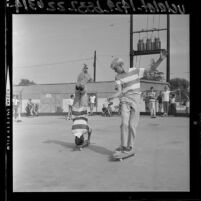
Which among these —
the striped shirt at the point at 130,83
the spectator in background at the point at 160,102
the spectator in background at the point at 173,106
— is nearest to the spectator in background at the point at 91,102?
the striped shirt at the point at 130,83

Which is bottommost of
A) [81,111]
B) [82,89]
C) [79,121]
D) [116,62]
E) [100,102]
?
[79,121]

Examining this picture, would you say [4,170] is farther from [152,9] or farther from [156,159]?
[152,9]

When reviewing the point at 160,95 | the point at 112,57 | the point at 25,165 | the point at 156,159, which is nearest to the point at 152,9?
the point at 112,57

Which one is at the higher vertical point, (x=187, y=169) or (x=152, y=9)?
(x=152, y=9)

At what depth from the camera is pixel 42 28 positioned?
3.91m

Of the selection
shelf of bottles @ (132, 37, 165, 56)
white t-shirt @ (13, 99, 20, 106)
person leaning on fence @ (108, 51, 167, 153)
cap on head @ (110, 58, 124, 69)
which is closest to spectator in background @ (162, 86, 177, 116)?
person leaning on fence @ (108, 51, 167, 153)

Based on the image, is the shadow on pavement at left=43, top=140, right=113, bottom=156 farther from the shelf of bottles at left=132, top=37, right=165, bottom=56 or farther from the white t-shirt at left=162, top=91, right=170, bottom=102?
the shelf of bottles at left=132, top=37, right=165, bottom=56

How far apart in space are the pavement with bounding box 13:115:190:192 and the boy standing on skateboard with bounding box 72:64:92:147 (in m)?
0.07

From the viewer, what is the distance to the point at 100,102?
3.93 m

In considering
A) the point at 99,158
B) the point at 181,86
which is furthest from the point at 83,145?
the point at 181,86

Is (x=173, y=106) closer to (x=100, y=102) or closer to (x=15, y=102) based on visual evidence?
(x=100, y=102)

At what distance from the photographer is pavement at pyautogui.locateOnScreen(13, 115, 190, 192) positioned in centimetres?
383

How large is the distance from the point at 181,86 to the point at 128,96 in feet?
1.90

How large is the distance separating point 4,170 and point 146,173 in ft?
5.00
